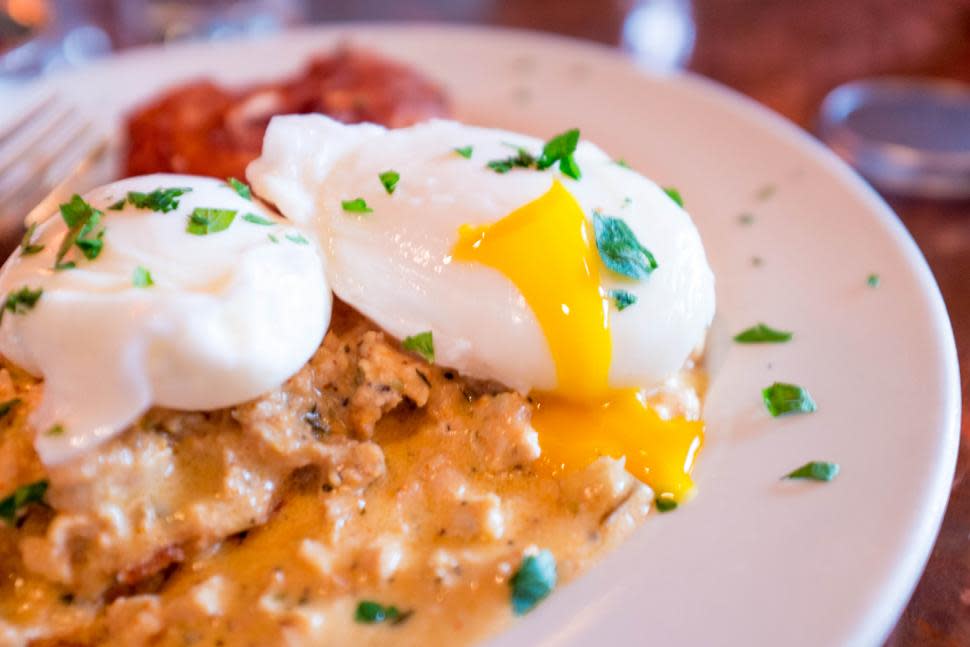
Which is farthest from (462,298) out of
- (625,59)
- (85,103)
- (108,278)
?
(85,103)

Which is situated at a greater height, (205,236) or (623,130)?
(205,236)

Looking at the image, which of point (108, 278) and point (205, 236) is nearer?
point (108, 278)

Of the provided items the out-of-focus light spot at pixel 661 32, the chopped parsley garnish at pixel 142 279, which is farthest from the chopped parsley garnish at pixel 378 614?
the out-of-focus light spot at pixel 661 32

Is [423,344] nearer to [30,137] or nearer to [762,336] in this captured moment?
[762,336]

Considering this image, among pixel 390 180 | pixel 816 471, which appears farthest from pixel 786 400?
pixel 390 180

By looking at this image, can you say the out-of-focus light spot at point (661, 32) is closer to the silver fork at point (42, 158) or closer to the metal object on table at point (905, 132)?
the metal object on table at point (905, 132)

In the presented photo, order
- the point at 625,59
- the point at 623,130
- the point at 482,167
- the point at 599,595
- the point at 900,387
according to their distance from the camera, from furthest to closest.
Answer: the point at 625,59
the point at 623,130
the point at 482,167
the point at 900,387
the point at 599,595

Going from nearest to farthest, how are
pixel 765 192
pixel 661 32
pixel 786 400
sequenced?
pixel 786 400 → pixel 765 192 → pixel 661 32

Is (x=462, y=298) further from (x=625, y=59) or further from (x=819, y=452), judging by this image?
(x=625, y=59)
